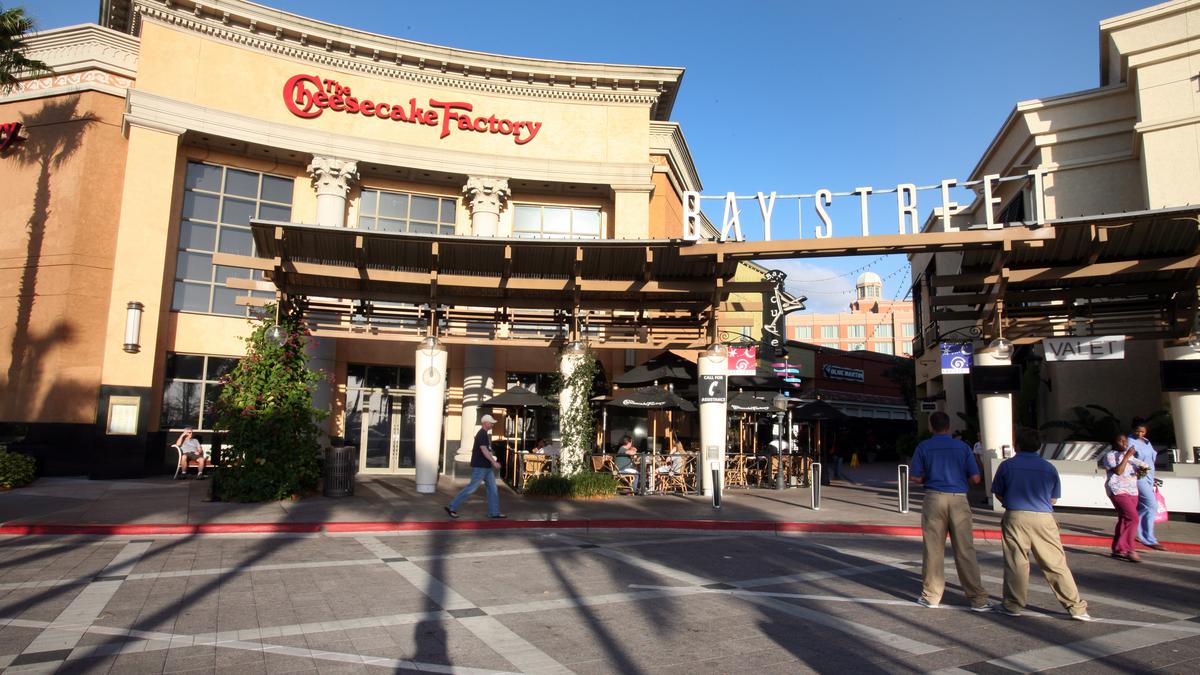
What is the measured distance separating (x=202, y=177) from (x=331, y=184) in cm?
357

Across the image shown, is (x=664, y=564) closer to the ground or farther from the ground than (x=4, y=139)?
closer to the ground

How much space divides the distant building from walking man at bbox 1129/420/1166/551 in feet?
329

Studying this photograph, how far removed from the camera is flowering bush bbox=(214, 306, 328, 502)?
46.4 ft

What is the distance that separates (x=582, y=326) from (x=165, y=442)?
11348 millimetres

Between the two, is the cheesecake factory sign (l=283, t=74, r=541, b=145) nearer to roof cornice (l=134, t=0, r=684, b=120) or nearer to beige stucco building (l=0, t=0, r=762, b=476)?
beige stucco building (l=0, t=0, r=762, b=476)

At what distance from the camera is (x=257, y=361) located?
1457cm

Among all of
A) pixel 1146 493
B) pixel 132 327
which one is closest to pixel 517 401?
pixel 132 327

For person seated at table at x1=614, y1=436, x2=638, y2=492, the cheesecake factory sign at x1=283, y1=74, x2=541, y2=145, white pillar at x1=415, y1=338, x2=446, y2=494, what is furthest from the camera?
the cheesecake factory sign at x1=283, y1=74, x2=541, y2=145

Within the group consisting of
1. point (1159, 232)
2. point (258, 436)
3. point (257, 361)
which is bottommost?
point (258, 436)

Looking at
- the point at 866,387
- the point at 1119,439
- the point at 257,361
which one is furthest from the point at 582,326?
the point at 866,387

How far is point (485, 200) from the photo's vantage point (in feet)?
74.6

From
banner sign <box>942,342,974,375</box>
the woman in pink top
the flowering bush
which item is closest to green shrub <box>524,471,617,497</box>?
the flowering bush

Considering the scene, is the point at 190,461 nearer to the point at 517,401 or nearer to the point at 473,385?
the point at 473,385

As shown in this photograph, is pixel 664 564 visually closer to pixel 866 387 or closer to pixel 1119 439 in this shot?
pixel 1119 439
